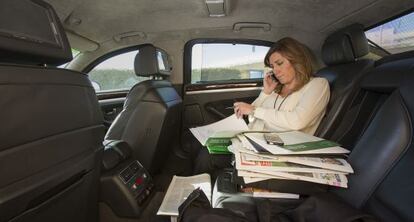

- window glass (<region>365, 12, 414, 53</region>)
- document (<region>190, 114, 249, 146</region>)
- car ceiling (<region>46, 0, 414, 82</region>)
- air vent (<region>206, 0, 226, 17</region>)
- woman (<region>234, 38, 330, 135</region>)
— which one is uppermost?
air vent (<region>206, 0, 226, 17</region>)

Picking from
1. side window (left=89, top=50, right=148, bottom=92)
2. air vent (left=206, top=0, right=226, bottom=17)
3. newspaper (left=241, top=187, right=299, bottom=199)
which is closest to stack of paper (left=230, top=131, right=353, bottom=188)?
newspaper (left=241, top=187, right=299, bottom=199)

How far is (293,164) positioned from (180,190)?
66 centimetres

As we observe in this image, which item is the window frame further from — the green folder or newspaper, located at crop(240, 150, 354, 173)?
newspaper, located at crop(240, 150, 354, 173)

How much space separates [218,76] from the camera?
2.79 m

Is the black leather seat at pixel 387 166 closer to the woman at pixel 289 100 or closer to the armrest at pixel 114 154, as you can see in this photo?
the woman at pixel 289 100

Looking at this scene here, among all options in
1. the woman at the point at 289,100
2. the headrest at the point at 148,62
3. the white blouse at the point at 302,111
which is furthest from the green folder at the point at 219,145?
the headrest at the point at 148,62

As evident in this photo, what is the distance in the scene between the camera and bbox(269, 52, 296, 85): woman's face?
5.43 feet

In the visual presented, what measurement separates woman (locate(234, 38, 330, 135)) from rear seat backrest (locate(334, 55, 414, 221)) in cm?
42

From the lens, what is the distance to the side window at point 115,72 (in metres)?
2.70

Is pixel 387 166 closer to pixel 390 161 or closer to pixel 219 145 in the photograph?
pixel 390 161

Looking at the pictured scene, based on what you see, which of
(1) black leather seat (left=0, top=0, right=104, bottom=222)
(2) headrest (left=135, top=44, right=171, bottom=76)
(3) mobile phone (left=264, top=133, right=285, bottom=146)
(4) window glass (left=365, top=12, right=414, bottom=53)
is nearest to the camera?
(1) black leather seat (left=0, top=0, right=104, bottom=222)

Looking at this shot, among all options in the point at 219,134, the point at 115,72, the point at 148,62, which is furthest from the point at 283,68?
the point at 115,72

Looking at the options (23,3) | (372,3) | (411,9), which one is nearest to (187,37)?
(372,3)

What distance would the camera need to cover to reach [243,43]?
8.99 ft
